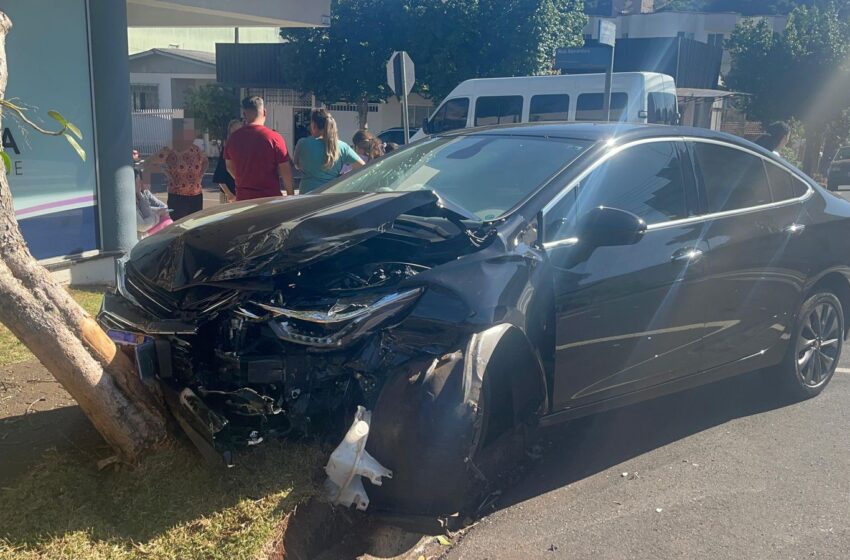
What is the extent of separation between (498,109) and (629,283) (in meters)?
12.1

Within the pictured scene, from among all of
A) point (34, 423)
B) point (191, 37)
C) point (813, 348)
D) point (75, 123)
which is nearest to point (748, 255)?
point (813, 348)

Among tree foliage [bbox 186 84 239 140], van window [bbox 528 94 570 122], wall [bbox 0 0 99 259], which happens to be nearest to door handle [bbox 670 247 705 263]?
wall [bbox 0 0 99 259]

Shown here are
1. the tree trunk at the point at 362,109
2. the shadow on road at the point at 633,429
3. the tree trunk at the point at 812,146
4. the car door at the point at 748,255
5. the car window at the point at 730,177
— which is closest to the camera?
the shadow on road at the point at 633,429

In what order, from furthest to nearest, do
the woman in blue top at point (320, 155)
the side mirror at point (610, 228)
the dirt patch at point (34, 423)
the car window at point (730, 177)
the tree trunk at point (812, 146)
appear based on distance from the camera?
the tree trunk at point (812, 146) → the woman in blue top at point (320, 155) → the car window at point (730, 177) → the dirt patch at point (34, 423) → the side mirror at point (610, 228)

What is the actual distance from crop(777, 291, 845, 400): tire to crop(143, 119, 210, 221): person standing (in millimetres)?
5590

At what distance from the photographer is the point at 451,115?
16062 mm

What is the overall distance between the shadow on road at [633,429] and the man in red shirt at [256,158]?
366cm

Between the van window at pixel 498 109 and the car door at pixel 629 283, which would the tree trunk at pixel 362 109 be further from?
the car door at pixel 629 283

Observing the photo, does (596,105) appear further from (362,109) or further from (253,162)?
(362,109)

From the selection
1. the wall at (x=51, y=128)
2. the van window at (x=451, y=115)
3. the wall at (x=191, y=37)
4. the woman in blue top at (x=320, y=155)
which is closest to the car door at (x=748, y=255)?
the woman in blue top at (x=320, y=155)

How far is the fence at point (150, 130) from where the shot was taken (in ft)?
104

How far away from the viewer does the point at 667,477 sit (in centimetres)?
423

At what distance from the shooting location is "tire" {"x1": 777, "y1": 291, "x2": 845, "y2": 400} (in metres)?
5.23

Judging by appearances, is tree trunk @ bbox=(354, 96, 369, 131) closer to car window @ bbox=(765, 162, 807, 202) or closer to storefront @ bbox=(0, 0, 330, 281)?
storefront @ bbox=(0, 0, 330, 281)
